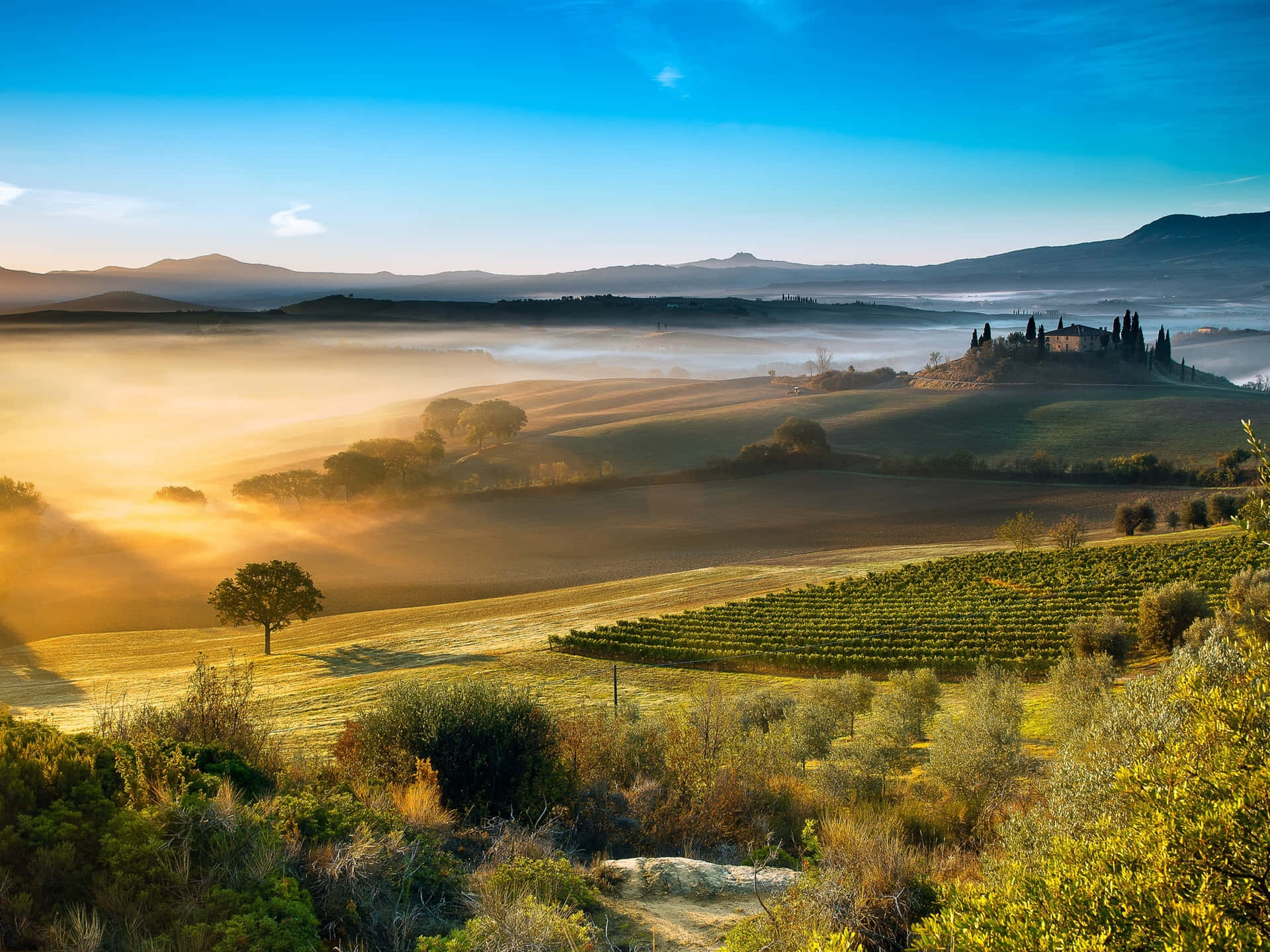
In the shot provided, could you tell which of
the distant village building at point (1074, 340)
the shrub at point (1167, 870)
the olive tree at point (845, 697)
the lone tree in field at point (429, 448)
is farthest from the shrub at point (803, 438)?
the shrub at point (1167, 870)

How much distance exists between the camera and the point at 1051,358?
479 feet

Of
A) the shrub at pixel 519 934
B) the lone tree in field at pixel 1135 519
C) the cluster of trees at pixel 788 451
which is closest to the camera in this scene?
the shrub at pixel 519 934

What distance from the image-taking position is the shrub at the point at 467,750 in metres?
13.4

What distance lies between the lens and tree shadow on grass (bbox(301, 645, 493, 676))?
37625 mm

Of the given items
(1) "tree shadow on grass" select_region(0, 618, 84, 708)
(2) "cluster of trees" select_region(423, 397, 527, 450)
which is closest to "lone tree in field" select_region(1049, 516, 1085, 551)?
(1) "tree shadow on grass" select_region(0, 618, 84, 708)

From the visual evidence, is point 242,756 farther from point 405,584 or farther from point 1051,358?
point 1051,358

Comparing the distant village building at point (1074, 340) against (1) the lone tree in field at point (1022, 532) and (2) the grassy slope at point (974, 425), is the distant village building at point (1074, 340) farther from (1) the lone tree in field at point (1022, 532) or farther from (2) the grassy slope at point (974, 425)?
(1) the lone tree in field at point (1022, 532)

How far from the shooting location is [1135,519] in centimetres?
6862

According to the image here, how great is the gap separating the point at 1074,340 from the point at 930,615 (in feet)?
427

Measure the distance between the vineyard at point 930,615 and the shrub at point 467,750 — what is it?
24842 mm

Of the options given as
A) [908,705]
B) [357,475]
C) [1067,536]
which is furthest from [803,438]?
[908,705]

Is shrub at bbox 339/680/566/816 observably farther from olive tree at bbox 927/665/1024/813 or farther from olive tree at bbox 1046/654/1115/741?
olive tree at bbox 1046/654/1115/741

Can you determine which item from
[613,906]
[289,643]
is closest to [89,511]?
[289,643]

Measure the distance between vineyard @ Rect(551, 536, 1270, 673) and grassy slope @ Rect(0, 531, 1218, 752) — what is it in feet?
7.34
